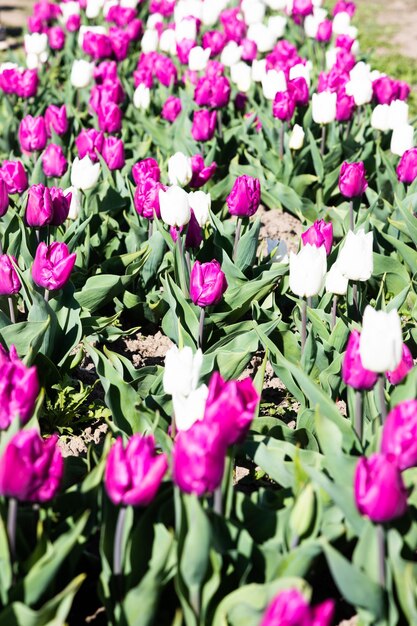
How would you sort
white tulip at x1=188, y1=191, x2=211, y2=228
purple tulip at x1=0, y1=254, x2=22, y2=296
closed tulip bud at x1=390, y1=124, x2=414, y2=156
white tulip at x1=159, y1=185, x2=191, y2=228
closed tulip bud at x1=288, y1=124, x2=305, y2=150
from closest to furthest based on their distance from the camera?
purple tulip at x1=0, y1=254, x2=22, y2=296, white tulip at x1=159, y1=185, x2=191, y2=228, white tulip at x1=188, y1=191, x2=211, y2=228, closed tulip bud at x1=390, y1=124, x2=414, y2=156, closed tulip bud at x1=288, y1=124, x2=305, y2=150

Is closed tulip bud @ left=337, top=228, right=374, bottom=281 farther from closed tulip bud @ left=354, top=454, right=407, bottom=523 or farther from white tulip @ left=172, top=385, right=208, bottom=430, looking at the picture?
closed tulip bud @ left=354, top=454, right=407, bottom=523

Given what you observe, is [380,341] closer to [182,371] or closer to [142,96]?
[182,371]

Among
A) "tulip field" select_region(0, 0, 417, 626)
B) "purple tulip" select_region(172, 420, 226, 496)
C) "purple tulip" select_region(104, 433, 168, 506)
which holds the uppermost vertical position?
"purple tulip" select_region(172, 420, 226, 496)

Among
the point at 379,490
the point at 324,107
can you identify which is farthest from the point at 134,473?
the point at 324,107

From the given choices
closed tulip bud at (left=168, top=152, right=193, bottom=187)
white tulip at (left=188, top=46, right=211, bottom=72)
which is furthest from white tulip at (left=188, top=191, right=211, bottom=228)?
white tulip at (left=188, top=46, right=211, bottom=72)

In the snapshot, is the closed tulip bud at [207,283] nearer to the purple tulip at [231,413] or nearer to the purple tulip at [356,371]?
the purple tulip at [356,371]

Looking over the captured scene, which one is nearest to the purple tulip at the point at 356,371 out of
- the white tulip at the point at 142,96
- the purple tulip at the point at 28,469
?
the purple tulip at the point at 28,469

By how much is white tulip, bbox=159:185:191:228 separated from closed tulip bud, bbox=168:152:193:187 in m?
0.49

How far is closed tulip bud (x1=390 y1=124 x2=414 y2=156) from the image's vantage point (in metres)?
3.99

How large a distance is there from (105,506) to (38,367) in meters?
1.04

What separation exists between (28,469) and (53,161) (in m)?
2.28

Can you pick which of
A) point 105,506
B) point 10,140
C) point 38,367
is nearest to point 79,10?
point 10,140

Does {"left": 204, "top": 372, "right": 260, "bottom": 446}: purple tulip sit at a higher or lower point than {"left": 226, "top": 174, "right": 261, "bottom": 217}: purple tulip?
higher

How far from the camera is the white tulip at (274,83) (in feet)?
15.4
